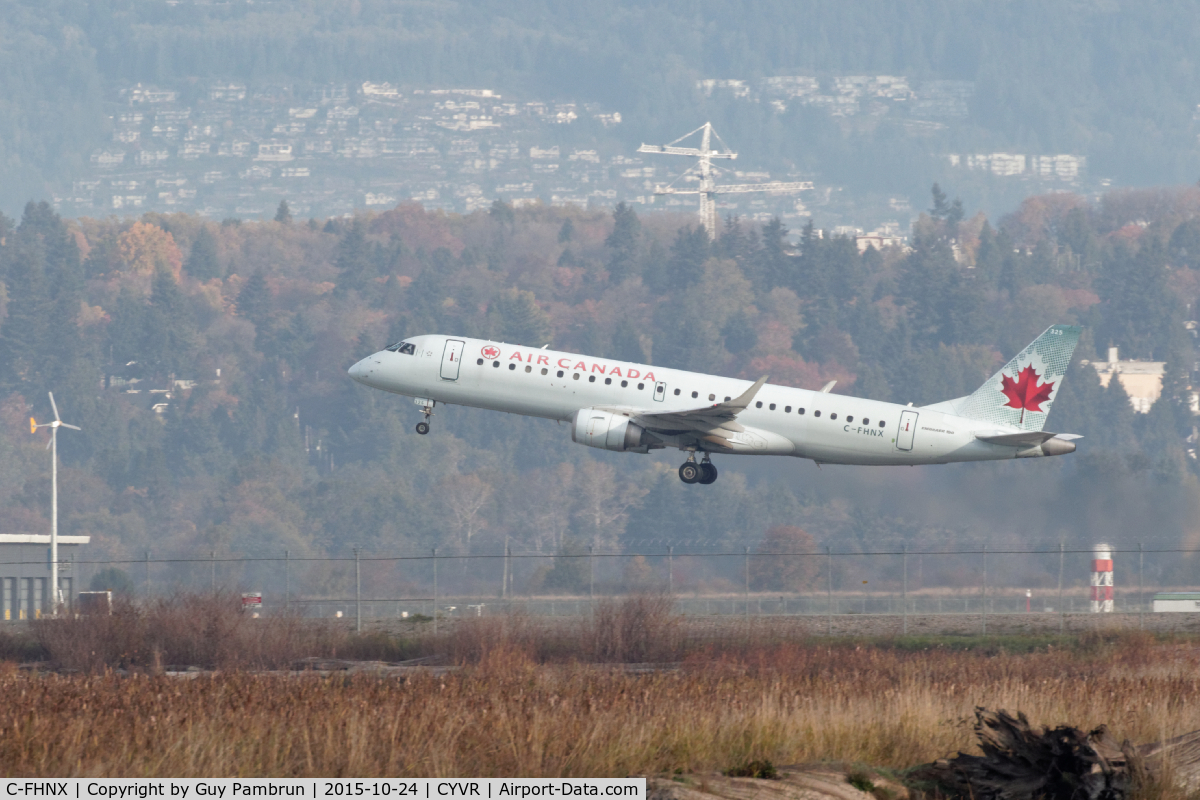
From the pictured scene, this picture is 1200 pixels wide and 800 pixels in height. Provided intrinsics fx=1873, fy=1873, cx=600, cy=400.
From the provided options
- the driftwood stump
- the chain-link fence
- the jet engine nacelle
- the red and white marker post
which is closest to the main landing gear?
the jet engine nacelle

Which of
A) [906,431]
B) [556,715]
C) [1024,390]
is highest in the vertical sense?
[1024,390]

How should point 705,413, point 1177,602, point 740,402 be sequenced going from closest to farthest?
point 740,402 < point 705,413 < point 1177,602

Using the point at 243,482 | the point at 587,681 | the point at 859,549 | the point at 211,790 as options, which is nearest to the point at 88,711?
the point at 211,790

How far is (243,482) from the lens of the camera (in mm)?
175500

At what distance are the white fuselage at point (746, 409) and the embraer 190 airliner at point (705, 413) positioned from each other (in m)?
0.03

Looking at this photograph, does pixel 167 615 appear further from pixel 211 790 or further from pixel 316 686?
pixel 211 790

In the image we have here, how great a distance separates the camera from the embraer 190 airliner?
56438 mm

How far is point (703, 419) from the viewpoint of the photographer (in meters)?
56.3

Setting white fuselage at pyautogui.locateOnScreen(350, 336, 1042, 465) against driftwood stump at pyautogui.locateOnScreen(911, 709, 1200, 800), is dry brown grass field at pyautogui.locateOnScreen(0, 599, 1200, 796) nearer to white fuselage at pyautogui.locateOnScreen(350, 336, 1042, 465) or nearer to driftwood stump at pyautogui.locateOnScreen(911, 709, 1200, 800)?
driftwood stump at pyautogui.locateOnScreen(911, 709, 1200, 800)

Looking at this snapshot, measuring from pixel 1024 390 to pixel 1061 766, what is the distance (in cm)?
3793

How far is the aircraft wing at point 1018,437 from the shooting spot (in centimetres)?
5597

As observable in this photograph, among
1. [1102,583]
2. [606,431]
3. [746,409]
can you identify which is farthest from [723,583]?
[606,431]
